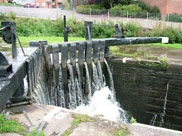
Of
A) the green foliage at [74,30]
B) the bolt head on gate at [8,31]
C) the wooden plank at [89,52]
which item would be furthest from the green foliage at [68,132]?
the green foliage at [74,30]

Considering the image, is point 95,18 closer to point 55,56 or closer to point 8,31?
point 55,56

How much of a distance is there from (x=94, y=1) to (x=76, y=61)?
25611 mm

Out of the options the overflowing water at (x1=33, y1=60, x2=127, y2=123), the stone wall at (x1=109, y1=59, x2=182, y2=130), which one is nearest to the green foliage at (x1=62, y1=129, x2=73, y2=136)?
the overflowing water at (x1=33, y1=60, x2=127, y2=123)

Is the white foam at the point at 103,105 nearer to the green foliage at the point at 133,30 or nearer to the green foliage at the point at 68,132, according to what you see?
the green foliage at the point at 68,132

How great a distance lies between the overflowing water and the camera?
6.09m

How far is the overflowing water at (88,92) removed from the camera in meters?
6.09

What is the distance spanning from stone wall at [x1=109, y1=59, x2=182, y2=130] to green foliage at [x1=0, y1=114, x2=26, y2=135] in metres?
4.53

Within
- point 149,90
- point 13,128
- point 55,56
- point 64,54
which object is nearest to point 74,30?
point 64,54

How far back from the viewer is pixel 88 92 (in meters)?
6.82

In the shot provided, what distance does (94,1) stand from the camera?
30.2 m

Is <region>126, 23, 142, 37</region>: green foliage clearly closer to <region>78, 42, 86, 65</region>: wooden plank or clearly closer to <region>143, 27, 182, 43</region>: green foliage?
<region>143, 27, 182, 43</region>: green foliage

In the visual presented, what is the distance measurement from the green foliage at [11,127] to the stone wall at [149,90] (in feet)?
14.9

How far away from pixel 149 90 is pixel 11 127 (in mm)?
4832

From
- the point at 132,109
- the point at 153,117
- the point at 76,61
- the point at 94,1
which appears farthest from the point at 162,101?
the point at 94,1
